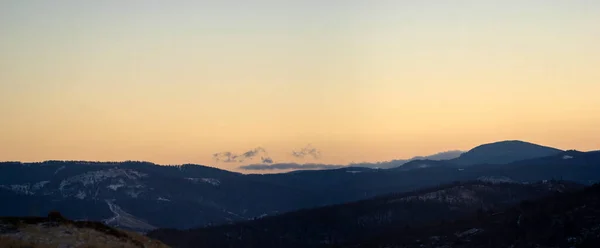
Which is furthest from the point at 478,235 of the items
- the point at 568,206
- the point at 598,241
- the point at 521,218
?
the point at 598,241

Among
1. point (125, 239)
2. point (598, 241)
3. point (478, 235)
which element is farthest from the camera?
point (478, 235)

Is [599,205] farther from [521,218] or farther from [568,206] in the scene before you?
[521,218]

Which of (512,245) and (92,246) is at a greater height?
(92,246)

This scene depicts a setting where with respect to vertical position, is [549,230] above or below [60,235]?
below

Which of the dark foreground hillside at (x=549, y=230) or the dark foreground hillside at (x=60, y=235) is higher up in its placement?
the dark foreground hillside at (x=60, y=235)

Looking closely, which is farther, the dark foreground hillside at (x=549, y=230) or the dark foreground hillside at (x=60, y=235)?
the dark foreground hillside at (x=549, y=230)

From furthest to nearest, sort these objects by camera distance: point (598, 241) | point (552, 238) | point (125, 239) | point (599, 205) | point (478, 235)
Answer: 1. point (478, 235)
2. point (599, 205)
3. point (552, 238)
4. point (598, 241)
5. point (125, 239)

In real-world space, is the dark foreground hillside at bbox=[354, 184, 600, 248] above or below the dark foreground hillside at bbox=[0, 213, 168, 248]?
below

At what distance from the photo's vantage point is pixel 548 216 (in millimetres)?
185750

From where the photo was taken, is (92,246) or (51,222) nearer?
(92,246)

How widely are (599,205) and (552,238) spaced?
93.3 ft

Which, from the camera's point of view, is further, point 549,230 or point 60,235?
point 549,230

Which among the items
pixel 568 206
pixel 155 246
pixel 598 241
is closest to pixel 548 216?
pixel 568 206

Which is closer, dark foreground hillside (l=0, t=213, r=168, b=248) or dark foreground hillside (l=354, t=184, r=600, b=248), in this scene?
dark foreground hillside (l=0, t=213, r=168, b=248)
